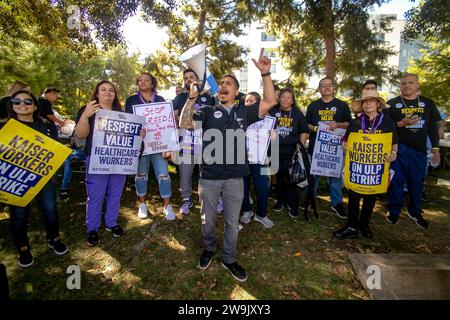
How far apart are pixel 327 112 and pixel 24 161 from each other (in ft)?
17.1

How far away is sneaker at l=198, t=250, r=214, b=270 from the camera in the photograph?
3803mm

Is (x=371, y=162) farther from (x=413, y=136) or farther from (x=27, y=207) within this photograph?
(x=27, y=207)

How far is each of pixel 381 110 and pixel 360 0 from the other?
23.3ft

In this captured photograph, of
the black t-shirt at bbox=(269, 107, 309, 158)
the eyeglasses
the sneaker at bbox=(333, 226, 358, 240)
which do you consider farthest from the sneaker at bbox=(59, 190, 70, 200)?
the sneaker at bbox=(333, 226, 358, 240)

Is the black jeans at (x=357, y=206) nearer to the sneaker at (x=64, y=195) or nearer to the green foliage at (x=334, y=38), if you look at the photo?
the sneaker at (x=64, y=195)

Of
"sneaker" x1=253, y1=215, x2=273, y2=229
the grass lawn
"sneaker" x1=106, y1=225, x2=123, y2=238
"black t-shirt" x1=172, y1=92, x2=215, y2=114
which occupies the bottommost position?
the grass lawn

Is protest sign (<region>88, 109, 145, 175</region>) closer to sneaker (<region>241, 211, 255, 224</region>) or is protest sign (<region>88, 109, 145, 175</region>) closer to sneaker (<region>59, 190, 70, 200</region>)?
sneaker (<region>241, 211, 255, 224</region>)

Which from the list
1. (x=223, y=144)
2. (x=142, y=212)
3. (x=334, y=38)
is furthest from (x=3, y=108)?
(x=334, y=38)

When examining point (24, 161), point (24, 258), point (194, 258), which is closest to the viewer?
point (24, 161)

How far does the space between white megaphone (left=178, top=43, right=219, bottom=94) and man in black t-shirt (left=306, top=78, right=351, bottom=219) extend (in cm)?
243

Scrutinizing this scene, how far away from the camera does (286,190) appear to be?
19.2 ft

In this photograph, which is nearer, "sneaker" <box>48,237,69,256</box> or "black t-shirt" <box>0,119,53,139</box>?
"black t-shirt" <box>0,119,53,139</box>
